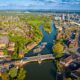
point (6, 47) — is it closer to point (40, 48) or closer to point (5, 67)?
point (40, 48)

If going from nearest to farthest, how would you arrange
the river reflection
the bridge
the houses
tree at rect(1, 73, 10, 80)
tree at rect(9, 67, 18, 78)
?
tree at rect(1, 73, 10, 80)
tree at rect(9, 67, 18, 78)
the river reflection
the bridge
the houses

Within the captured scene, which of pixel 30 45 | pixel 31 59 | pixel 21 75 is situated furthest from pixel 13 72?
pixel 30 45

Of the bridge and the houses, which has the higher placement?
the houses

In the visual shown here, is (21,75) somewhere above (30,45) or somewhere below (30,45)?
below

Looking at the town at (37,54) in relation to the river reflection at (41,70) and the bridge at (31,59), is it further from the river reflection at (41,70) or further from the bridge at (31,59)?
the river reflection at (41,70)

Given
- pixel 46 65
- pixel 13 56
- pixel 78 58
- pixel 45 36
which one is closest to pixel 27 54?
pixel 13 56

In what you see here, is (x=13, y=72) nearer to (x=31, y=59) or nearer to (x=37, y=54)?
(x=31, y=59)

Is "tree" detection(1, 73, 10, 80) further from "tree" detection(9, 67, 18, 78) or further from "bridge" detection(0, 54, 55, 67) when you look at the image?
"bridge" detection(0, 54, 55, 67)

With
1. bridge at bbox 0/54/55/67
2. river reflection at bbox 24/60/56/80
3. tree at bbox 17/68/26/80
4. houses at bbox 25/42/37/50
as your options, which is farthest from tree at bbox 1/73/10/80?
houses at bbox 25/42/37/50

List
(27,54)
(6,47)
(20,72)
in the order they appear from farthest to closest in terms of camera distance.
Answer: (6,47)
(27,54)
(20,72)

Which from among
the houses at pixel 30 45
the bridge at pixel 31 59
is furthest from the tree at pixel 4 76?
the houses at pixel 30 45

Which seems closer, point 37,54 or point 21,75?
point 21,75
